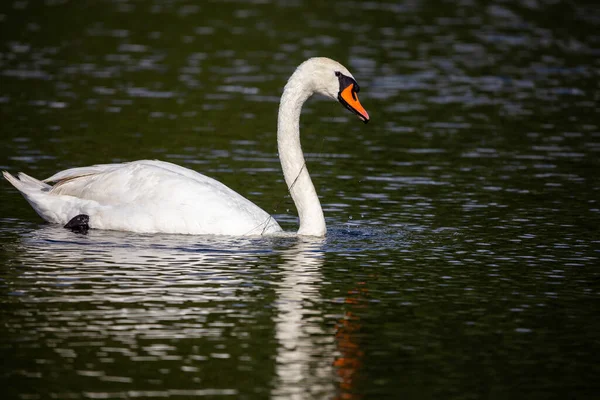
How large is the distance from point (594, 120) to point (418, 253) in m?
11.3

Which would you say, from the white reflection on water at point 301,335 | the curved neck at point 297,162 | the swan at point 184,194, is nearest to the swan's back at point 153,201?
the swan at point 184,194

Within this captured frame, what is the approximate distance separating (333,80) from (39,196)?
12.7 ft

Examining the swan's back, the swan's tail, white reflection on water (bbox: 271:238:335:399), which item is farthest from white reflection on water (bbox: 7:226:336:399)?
the swan's tail

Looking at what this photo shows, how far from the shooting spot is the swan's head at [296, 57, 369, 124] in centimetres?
1379

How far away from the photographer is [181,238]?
43.8ft

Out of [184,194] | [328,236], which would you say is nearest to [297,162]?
[328,236]

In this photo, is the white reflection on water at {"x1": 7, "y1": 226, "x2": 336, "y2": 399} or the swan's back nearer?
the white reflection on water at {"x1": 7, "y1": 226, "x2": 336, "y2": 399}

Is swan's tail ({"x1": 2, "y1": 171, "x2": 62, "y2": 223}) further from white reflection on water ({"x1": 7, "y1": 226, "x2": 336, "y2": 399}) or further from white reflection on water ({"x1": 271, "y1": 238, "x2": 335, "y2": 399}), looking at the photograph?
white reflection on water ({"x1": 271, "y1": 238, "x2": 335, "y2": 399})

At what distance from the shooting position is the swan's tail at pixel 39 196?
46.7 feet

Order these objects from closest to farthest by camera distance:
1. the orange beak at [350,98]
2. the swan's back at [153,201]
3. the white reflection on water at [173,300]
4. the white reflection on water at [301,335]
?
Result: the white reflection on water at [301,335] → the white reflection on water at [173,300] → the swan's back at [153,201] → the orange beak at [350,98]

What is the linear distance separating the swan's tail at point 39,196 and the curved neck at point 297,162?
2.87 m

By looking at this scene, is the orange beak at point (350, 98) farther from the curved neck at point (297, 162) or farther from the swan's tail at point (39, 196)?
the swan's tail at point (39, 196)

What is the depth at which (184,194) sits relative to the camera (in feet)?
44.1

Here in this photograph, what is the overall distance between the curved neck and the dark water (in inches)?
11.0
